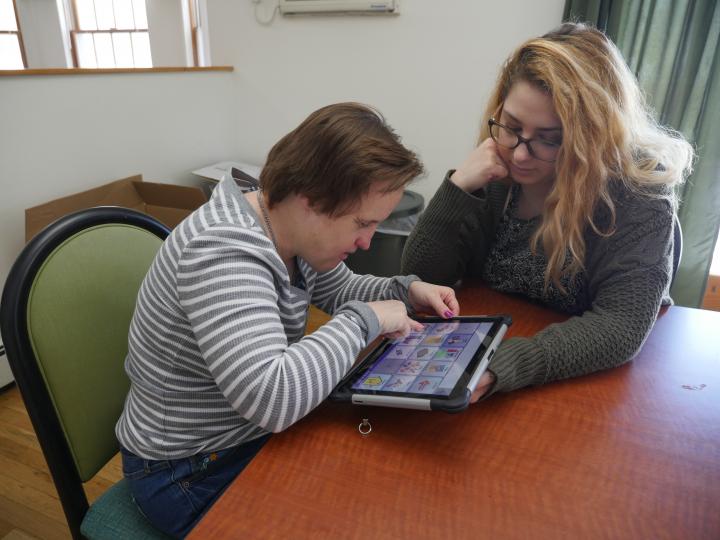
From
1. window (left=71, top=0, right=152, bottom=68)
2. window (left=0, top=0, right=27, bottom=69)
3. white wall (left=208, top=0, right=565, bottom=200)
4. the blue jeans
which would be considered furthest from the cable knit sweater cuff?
window (left=0, top=0, right=27, bottom=69)

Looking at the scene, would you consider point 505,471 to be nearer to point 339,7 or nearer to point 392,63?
point 392,63

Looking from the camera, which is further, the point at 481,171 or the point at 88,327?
the point at 481,171

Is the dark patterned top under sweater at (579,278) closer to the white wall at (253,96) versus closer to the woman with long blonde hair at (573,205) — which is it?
the woman with long blonde hair at (573,205)

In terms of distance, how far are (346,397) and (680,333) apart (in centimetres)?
72

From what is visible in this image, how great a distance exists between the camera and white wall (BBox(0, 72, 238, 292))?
1.83 metres

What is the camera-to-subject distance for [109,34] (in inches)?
166

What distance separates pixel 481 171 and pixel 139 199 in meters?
1.63

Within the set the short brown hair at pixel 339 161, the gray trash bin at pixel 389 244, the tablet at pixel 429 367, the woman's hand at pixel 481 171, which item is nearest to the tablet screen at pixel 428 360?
the tablet at pixel 429 367

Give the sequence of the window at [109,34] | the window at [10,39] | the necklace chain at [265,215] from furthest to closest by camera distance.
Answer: the window at [10,39], the window at [109,34], the necklace chain at [265,215]

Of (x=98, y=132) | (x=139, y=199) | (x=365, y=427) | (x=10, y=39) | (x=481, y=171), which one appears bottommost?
(x=139, y=199)

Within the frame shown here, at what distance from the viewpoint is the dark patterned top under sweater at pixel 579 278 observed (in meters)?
0.82

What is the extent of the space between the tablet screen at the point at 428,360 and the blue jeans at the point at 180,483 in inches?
10.3

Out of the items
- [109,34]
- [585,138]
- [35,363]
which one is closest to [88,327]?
[35,363]

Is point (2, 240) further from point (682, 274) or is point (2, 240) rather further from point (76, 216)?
point (682, 274)
